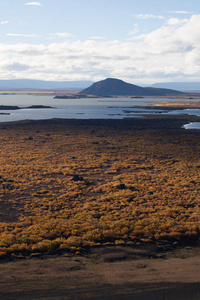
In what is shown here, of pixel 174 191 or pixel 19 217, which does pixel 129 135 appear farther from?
pixel 19 217

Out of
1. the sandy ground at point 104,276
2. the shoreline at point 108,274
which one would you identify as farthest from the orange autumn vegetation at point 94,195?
the sandy ground at point 104,276

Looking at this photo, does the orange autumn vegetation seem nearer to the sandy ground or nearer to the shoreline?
the shoreline

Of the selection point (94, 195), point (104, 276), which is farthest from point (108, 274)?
point (94, 195)

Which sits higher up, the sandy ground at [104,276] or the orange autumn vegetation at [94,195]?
the orange autumn vegetation at [94,195]

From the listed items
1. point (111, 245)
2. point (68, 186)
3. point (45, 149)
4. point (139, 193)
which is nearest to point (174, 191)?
point (139, 193)

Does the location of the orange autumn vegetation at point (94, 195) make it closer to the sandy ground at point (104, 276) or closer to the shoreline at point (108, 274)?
the shoreline at point (108, 274)

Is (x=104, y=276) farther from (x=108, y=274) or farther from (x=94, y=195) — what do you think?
(x=94, y=195)
